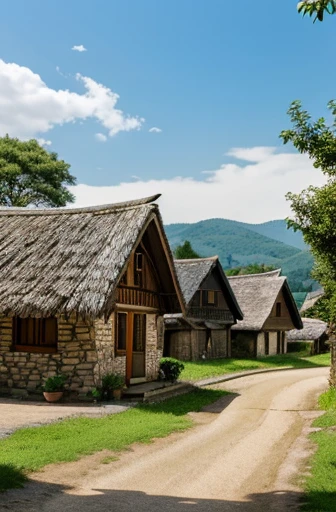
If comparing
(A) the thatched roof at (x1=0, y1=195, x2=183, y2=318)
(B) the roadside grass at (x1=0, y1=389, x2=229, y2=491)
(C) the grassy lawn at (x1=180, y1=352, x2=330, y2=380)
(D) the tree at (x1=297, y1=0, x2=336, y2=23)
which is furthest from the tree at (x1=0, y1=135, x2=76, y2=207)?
(D) the tree at (x1=297, y1=0, x2=336, y2=23)

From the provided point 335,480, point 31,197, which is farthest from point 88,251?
point 31,197

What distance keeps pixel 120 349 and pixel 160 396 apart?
2172 millimetres

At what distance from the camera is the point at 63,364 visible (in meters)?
17.9

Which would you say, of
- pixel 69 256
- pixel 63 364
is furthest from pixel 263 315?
pixel 63 364

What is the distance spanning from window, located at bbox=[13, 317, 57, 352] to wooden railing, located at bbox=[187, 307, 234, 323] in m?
19.3

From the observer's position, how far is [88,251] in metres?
18.6

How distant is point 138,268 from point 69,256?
10.7 ft

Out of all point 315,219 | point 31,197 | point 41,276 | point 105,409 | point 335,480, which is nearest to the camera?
point 335,480

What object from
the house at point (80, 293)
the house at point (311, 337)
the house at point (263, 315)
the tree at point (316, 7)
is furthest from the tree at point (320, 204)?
the house at point (311, 337)

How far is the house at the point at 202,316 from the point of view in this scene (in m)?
36.4

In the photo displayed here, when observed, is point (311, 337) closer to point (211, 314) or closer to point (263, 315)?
point (263, 315)

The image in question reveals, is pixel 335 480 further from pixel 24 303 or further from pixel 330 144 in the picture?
pixel 330 144

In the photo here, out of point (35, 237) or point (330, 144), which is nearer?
point (330, 144)

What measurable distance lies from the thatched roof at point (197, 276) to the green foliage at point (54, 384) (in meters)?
19.3
